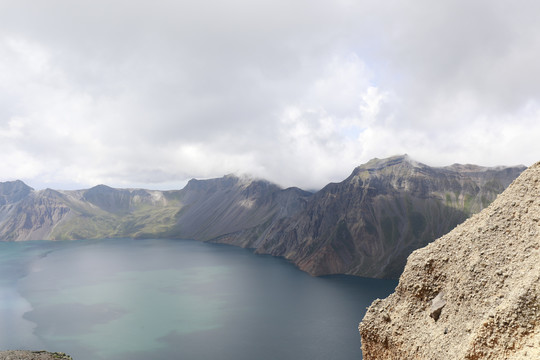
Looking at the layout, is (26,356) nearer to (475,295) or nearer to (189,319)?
(189,319)

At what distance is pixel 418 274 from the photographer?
1016 inches

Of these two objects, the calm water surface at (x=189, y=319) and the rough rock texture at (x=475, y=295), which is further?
the calm water surface at (x=189, y=319)

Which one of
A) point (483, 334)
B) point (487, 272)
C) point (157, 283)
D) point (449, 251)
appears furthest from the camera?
point (157, 283)

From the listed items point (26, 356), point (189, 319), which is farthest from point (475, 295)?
point (189, 319)

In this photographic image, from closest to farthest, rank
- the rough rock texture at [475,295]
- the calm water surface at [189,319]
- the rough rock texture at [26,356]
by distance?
the rough rock texture at [475,295]
the rough rock texture at [26,356]
the calm water surface at [189,319]

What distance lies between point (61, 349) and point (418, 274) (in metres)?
113

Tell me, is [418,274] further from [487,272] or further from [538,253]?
[538,253]

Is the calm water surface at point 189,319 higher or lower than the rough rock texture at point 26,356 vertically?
lower

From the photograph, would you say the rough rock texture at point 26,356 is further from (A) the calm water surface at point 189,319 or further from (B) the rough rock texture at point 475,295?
(B) the rough rock texture at point 475,295

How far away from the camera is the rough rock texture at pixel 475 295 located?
1786cm

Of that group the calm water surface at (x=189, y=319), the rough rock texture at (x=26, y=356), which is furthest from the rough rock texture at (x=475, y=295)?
the calm water surface at (x=189, y=319)

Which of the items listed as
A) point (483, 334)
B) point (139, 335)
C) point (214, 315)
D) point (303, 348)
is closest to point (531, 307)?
point (483, 334)

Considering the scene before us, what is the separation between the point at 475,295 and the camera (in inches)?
843

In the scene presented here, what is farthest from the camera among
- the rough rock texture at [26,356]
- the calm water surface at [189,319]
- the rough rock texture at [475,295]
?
the calm water surface at [189,319]
